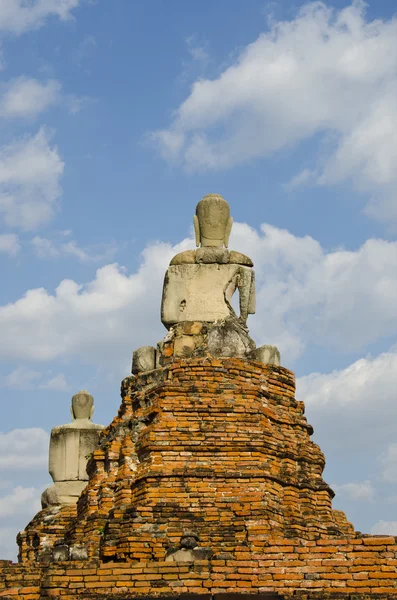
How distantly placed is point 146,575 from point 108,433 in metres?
4.37

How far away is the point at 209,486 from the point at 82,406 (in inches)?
347

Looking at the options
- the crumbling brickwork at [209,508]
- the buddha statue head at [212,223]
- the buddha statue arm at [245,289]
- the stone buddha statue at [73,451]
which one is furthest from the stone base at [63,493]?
the buddha statue head at [212,223]

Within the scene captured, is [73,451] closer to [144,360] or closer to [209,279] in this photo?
[144,360]

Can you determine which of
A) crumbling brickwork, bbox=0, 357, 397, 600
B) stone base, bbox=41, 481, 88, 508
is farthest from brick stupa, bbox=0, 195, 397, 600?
stone base, bbox=41, 481, 88, 508

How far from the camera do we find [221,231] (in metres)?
17.8

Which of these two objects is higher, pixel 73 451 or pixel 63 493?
pixel 73 451

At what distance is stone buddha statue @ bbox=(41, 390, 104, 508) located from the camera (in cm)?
2195

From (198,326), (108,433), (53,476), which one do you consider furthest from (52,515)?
(198,326)

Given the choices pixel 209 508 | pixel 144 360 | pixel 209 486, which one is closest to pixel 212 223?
pixel 144 360

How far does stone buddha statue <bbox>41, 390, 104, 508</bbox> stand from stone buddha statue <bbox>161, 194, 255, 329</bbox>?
235 inches

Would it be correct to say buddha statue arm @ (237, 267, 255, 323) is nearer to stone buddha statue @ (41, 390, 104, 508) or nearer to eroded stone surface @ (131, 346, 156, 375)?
eroded stone surface @ (131, 346, 156, 375)

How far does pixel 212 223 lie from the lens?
17797 mm

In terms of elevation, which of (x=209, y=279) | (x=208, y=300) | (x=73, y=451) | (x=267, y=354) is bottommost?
(x=267, y=354)

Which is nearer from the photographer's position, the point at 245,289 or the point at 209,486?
the point at 209,486
